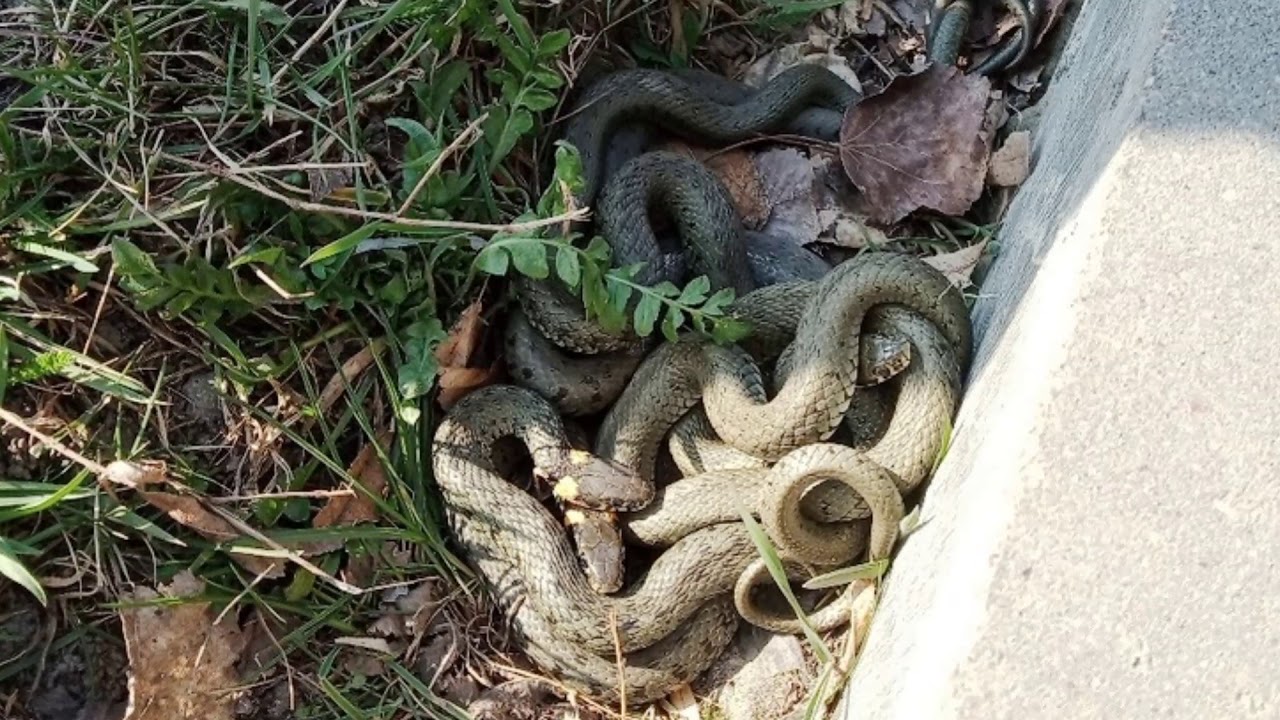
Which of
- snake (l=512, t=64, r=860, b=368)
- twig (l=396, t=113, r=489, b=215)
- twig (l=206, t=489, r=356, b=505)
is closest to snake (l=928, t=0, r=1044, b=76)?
snake (l=512, t=64, r=860, b=368)

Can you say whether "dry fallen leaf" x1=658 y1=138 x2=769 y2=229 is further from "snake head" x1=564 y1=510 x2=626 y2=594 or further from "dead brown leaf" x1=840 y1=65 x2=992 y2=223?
"snake head" x1=564 y1=510 x2=626 y2=594

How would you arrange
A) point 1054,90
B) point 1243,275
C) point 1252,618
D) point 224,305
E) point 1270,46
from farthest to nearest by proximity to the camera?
point 1054,90, point 224,305, point 1270,46, point 1243,275, point 1252,618

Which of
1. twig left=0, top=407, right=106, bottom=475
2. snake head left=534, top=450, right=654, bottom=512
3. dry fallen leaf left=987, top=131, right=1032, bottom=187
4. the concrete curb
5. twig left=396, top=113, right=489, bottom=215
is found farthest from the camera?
dry fallen leaf left=987, top=131, right=1032, bottom=187

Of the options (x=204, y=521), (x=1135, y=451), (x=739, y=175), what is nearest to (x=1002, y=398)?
(x=1135, y=451)

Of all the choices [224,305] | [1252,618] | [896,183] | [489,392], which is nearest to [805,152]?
[896,183]

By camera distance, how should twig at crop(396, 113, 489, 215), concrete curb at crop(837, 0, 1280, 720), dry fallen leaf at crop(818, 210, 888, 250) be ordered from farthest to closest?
dry fallen leaf at crop(818, 210, 888, 250)
twig at crop(396, 113, 489, 215)
concrete curb at crop(837, 0, 1280, 720)

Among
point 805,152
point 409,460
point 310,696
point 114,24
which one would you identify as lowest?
point 310,696

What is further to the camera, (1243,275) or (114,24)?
(114,24)

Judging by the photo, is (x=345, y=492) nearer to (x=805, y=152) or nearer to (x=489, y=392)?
(x=489, y=392)

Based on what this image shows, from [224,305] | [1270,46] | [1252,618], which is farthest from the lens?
[224,305]
